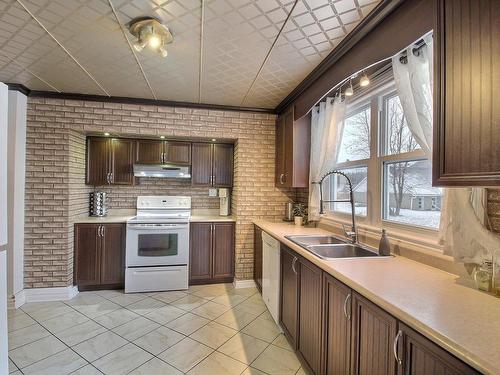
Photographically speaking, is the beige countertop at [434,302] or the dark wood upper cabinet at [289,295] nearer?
the beige countertop at [434,302]

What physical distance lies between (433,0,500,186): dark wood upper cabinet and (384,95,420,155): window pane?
87 centimetres

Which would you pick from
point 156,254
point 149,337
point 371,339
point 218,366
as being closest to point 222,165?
point 156,254

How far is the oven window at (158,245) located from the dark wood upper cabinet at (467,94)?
9.82ft

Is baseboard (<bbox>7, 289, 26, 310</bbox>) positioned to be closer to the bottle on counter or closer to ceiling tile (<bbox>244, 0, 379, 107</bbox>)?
ceiling tile (<bbox>244, 0, 379, 107</bbox>)

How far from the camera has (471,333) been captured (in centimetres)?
Answer: 85

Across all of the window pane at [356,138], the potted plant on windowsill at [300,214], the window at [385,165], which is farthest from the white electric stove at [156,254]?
the window pane at [356,138]

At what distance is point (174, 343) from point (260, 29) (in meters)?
2.62

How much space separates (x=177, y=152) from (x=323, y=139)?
6.85 feet

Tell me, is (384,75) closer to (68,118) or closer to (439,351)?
(439,351)

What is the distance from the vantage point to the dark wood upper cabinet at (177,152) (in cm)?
372

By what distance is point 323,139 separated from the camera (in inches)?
108

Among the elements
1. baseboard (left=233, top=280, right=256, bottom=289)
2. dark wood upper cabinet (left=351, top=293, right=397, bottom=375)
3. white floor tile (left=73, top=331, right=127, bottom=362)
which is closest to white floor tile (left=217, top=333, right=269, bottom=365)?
white floor tile (left=73, top=331, right=127, bottom=362)

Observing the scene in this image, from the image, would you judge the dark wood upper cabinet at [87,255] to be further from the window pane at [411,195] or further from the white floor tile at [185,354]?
the window pane at [411,195]

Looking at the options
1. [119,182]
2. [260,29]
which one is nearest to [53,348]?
[119,182]
